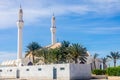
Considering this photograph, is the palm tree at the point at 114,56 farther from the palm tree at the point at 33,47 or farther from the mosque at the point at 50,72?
the mosque at the point at 50,72

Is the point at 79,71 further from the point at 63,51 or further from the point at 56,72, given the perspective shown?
the point at 63,51

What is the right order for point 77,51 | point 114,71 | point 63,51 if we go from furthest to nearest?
point 63,51 → point 77,51 → point 114,71

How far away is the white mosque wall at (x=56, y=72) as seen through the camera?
57.3 metres

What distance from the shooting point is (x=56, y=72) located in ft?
195

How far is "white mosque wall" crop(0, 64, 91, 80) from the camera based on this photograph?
57344 mm

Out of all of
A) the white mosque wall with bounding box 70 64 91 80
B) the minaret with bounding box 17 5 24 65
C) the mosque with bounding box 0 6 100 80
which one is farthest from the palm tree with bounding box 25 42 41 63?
the white mosque wall with bounding box 70 64 91 80

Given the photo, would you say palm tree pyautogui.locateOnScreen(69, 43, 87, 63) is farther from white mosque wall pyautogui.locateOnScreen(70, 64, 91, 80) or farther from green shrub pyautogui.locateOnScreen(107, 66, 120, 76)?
green shrub pyautogui.locateOnScreen(107, 66, 120, 76)

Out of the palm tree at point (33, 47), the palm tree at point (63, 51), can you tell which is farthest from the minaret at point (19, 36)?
the palm tree at point (63, 51)

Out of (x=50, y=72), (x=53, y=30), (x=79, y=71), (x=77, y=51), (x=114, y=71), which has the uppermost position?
(x=53, y=30)

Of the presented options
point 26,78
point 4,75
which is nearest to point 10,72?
point 4,75

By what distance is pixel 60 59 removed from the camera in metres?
76.1

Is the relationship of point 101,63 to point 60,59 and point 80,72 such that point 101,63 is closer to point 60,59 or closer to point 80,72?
point 60,59

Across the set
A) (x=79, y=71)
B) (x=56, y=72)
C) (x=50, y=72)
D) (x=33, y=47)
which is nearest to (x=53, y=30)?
(x=33, y=47)

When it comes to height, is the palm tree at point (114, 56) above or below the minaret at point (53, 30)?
below
